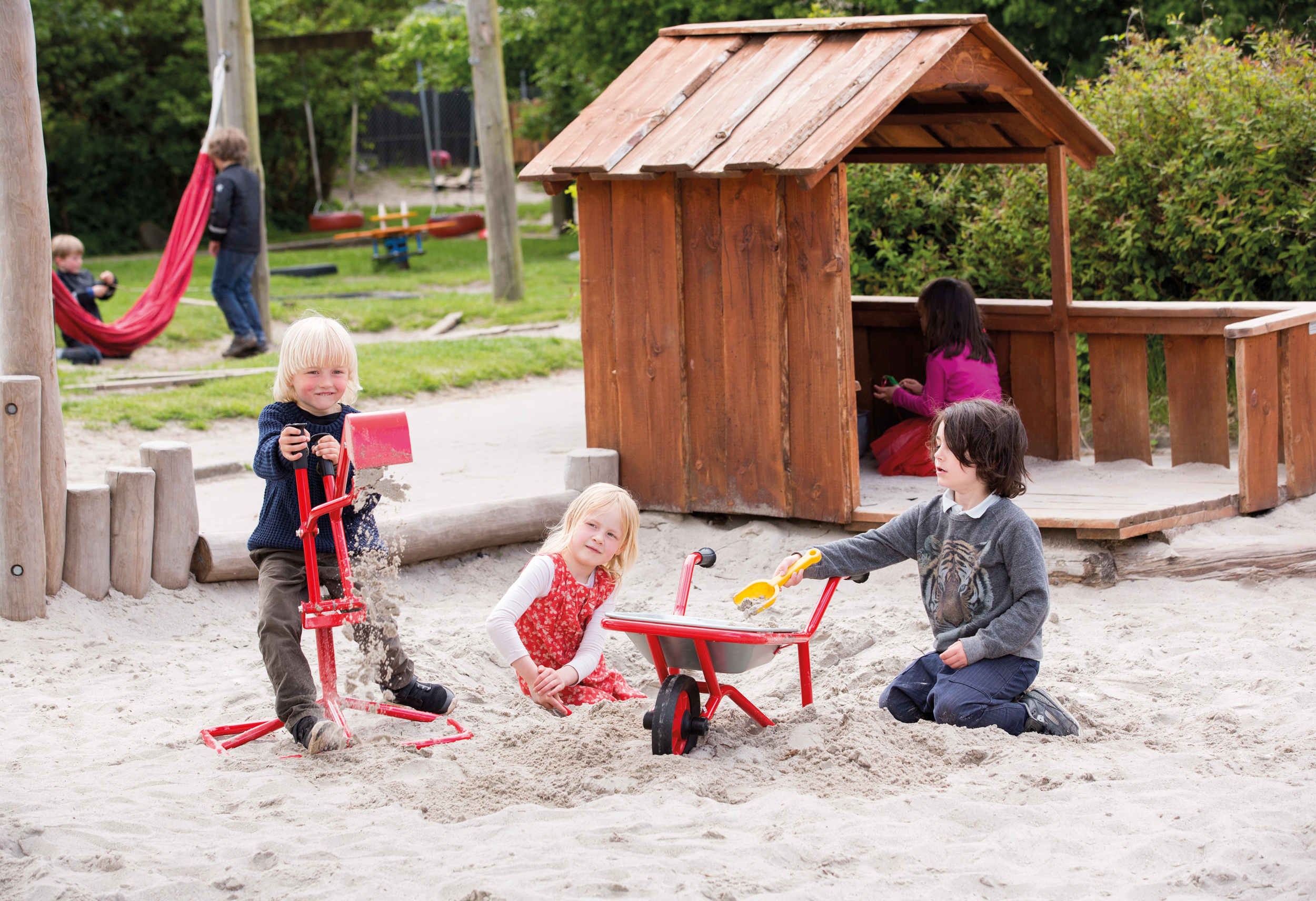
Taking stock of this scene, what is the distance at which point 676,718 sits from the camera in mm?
3418

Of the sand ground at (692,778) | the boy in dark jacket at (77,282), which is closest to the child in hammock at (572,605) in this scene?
the sand ground at (692,778)

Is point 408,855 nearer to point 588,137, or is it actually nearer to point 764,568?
point 764,568

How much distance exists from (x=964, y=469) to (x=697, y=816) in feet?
4.21

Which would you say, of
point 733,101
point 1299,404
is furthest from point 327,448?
point 1299,404

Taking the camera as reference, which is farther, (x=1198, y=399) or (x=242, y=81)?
(x=242, y=81)

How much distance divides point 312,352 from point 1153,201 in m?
6.24

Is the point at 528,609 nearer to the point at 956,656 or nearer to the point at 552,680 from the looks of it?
the point at 552,680

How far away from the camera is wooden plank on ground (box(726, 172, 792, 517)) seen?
5605 mm

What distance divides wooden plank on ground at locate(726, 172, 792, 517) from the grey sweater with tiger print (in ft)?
6.32

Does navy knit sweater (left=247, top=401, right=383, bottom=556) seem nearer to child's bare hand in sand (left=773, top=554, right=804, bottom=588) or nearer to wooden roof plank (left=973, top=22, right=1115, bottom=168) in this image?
child's bare hand in sand (left=773, top=554, right=804, bottom=588)

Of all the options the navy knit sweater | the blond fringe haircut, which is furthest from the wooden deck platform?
the blond fringe haircut

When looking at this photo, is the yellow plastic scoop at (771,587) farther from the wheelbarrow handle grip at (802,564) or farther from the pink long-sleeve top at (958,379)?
the pink long-sleeve top at (958,379)

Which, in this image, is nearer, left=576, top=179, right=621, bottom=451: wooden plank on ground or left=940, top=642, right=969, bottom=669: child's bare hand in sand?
left=940, top=642, right=969, bottom=669: child's bare hand in sand

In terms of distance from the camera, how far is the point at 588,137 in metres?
6.02
